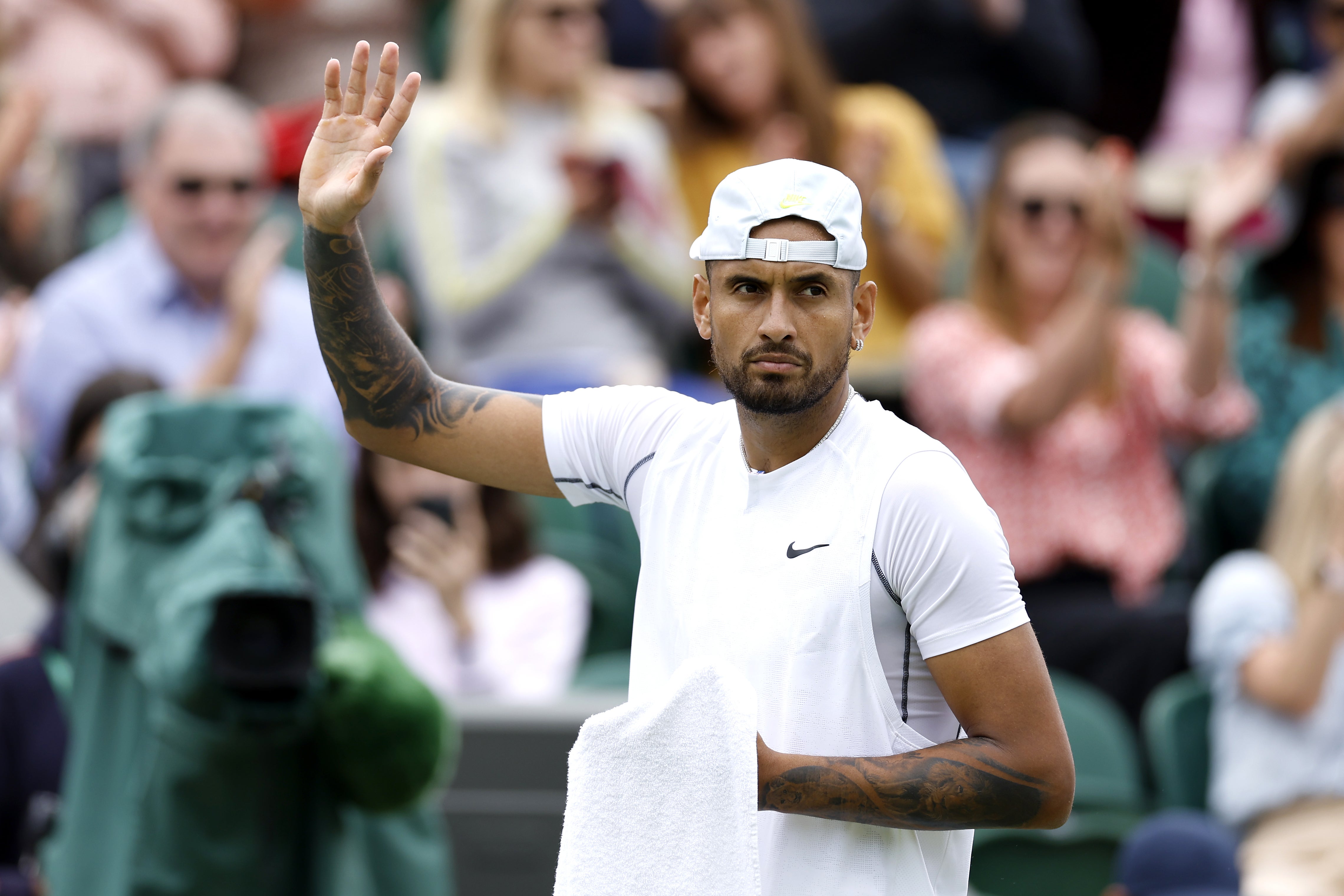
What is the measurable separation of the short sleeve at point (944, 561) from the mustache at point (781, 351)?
19 cm

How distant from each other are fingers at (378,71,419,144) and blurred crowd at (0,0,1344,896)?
197 cm

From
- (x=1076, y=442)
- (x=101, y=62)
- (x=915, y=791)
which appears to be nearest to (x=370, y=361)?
(x=915, y=791)

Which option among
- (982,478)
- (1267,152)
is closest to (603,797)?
(982,478)

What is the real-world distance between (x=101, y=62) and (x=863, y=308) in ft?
17.2

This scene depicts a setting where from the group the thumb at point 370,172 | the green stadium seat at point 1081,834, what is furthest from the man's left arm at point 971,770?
the green stadium seat at point 1081,834

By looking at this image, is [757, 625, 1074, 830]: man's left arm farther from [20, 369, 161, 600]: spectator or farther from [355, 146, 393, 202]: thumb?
[20, 369, 161, 600]: spectator

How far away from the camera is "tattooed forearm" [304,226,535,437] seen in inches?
101

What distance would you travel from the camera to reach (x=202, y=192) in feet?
18.7

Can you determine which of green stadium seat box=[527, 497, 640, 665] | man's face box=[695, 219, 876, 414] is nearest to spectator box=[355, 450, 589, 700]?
green stadium seat box=[527, 497, 640, 665]

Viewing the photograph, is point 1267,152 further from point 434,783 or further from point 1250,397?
point 434,783

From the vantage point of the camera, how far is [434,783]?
3686 mm

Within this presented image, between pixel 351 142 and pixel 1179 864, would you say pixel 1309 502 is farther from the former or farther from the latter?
pixel 351 142

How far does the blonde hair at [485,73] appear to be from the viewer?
Result: 242 inches

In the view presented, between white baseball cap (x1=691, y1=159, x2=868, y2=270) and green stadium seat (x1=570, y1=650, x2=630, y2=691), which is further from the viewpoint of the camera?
green stadium seat (x1=570, y1=650, x2=630, y2=691)
